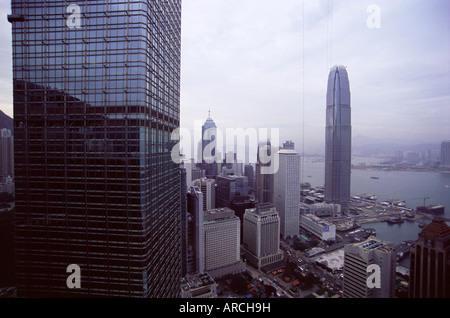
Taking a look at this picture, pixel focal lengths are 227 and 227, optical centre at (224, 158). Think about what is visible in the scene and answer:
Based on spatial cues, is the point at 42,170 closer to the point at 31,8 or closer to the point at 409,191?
the point at 31,8

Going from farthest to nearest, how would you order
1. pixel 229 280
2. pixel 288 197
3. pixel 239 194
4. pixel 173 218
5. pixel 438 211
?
pixel 239 194 < pixel 288 197 < pixel 229 280 < pixel 173 218 < pixel 438 211

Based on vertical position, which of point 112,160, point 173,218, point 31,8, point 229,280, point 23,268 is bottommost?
point 229,280

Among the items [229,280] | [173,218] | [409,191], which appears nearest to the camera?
[173,218]

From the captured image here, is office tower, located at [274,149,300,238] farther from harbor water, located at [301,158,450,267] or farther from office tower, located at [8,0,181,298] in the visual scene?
office tower, located at [8,0,181,298]

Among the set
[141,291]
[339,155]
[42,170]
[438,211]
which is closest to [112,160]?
[42,170]

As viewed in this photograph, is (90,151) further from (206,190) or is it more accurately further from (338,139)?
(338,139)

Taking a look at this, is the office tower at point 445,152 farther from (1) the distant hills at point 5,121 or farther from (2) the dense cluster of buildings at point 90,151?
(1) the distant hills at point 5,121
